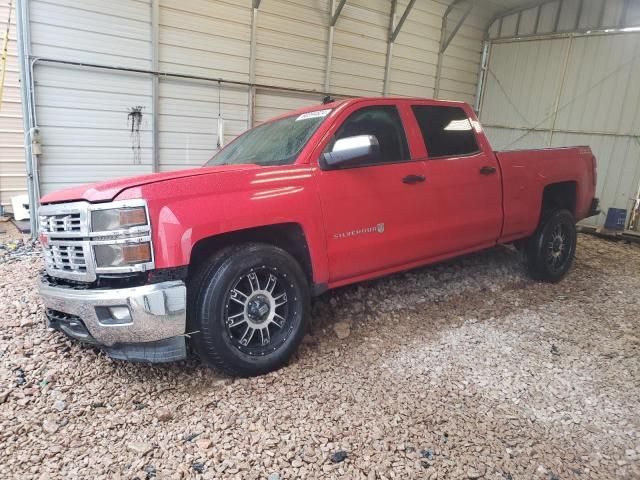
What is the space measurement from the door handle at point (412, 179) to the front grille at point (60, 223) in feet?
7.55

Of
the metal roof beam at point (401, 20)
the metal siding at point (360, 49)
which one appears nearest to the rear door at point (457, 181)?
the metal siding at point (360, 49)

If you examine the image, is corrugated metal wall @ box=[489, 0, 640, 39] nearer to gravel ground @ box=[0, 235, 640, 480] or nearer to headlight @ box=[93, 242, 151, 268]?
gravel ground @ box=[0, 235, 640, 480]

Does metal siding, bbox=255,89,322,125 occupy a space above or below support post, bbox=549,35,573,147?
below

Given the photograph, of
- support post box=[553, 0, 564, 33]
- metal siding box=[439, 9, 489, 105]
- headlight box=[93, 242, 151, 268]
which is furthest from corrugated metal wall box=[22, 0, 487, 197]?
headlight box=[93, 242, 151, 268]

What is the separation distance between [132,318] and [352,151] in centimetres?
171

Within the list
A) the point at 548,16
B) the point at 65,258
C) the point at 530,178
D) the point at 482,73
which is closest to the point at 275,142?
the point at 65,258

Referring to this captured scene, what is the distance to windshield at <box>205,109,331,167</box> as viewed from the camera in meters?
3.17

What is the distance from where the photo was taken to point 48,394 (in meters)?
2.59

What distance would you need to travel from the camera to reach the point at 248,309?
2.73m

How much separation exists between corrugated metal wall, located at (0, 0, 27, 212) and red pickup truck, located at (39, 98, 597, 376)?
18.5 feet

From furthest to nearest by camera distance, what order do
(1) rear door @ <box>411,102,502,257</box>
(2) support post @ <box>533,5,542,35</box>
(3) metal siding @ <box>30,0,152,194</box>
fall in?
(2) support post @ <box>533,5,542,35</box> < (3) metal siding @ <box>30,0,152,194</box> < (1) rear door @ <box>411,102,502,257</box>

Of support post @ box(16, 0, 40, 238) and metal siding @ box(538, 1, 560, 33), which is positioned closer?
support post @ box(16, 0, 40, 238)

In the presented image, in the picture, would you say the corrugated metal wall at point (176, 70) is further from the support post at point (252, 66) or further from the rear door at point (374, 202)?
the rear door at point (374, 202)

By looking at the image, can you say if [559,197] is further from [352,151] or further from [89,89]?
[89,89]
